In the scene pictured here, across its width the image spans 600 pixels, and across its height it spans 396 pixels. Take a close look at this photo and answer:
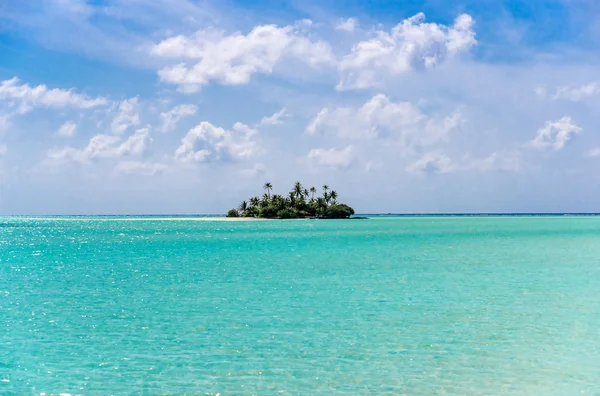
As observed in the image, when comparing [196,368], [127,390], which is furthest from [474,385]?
[127,390]

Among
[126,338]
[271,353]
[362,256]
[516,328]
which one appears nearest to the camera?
[271,353]

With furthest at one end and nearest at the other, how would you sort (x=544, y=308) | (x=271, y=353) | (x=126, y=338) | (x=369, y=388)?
1. (x=544, y=308)
2. (x=126, y=338)
3. (x=271, y=353)
4. (x=369, y=388)

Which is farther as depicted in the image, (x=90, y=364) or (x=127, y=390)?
(x=90, y=364)

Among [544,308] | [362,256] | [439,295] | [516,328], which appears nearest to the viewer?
[516,328]

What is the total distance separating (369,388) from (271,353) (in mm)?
4617

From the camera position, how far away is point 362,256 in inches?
2368

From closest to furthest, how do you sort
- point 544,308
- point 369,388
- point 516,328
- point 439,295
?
point 369,388 → point 516,328 → point 544,308 → point 439,295

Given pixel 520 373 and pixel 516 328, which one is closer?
pixel 520 373

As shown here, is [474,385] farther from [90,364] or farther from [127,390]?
[90,364]

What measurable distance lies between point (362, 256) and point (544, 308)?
108 ft

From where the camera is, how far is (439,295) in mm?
32031

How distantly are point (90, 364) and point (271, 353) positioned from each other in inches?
234

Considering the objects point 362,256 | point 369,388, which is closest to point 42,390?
point 369,388

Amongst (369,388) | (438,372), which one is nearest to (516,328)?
(438,372)
